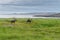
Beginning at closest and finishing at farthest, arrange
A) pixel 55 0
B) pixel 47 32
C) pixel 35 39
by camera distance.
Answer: pixel 35 39 → pixel 47 32 → pixel 55 0

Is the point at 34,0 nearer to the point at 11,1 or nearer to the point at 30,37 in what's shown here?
the point at 11,1

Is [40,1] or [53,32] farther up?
[53,32]

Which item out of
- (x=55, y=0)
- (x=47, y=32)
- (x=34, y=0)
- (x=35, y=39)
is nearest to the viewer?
(x=35, y=39)

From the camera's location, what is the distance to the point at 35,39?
21109mm

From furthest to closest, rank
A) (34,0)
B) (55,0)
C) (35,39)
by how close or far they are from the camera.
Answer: (34,0) < (55,0) < (35,39)

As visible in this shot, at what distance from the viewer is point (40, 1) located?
9675 cm

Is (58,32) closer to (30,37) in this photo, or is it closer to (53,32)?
(53,32)

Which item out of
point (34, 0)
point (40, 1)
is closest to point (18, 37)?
point (40, 1)

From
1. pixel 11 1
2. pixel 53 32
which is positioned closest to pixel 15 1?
pixel 11 1

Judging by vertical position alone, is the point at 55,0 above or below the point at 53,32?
below

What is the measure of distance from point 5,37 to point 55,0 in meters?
76.3

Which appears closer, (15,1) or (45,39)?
(45,39)

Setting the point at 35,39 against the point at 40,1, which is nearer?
the point at 35,39

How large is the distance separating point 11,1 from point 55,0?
559 inches
